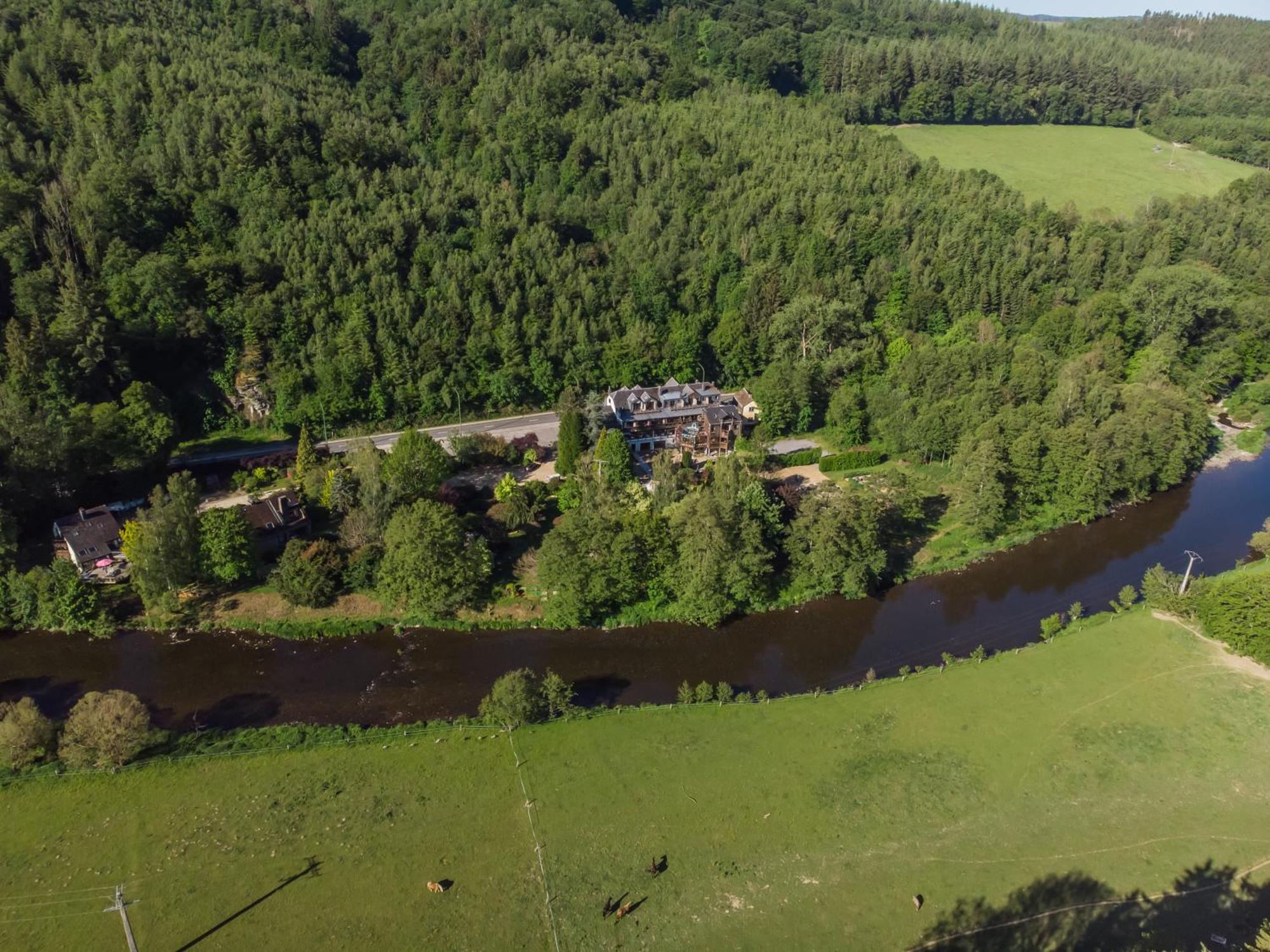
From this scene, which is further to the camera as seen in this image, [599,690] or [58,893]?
[599,690]

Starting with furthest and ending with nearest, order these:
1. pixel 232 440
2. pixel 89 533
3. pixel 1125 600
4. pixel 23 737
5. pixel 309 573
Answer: pixel 232 440, pixel 89 533, pixel 1125 600, pixel 309 573, pixel 23 737

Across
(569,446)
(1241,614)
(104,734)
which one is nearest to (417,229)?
(569,446)

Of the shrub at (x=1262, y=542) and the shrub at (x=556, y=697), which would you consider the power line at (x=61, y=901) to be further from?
the shrub at (x=1262, y=542)

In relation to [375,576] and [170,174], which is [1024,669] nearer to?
[375,576]

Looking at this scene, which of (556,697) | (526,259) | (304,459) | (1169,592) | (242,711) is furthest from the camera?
(526,259)

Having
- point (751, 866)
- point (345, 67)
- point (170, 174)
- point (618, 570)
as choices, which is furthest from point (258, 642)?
point (345, 67)

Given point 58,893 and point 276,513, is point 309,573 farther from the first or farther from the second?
point 58,893
